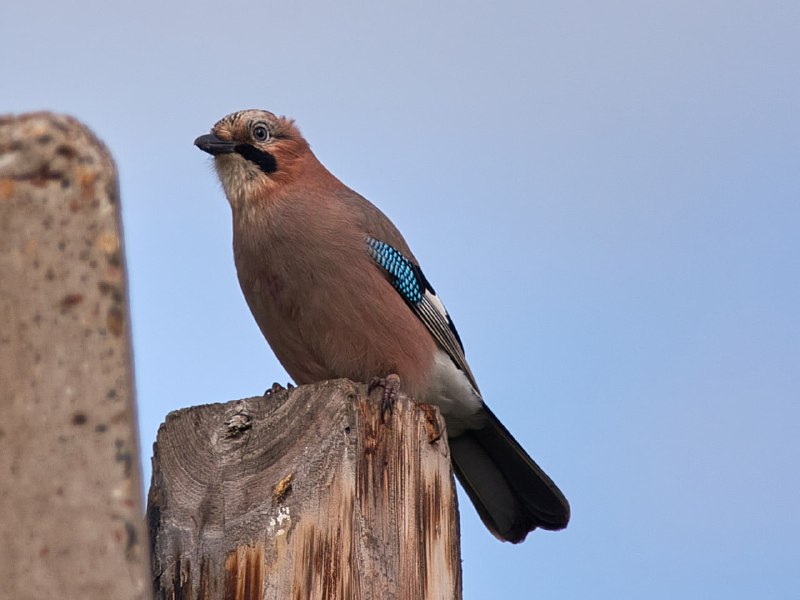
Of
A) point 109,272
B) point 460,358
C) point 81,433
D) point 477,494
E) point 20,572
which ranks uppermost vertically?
point 460,358

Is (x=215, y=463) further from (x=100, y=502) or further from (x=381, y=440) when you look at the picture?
(x=100, y=502)

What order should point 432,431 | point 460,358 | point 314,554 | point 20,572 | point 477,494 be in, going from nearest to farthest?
point 20,572 → point 314,554 → point 432,431 → point 477,494 → point 460,358

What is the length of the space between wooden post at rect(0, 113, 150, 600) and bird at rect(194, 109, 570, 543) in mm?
3974

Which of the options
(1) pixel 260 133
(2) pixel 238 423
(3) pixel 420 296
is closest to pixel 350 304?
(3) pixel 420 296

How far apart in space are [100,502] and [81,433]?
85 mm

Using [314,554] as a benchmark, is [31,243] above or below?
above

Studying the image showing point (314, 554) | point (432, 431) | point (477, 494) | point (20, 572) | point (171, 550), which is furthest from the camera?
point (477, 494)

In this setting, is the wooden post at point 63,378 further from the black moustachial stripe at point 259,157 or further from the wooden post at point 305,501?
the black moustachial stripe at point 259,157

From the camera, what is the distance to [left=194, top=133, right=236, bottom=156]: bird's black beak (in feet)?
20.8

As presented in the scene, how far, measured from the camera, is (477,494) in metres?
5.79

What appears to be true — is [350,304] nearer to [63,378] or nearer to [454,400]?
[454,400]

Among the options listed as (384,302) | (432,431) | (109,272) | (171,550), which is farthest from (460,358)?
(109,272)

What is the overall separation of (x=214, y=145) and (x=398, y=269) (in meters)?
1.15

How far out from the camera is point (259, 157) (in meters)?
6.46
